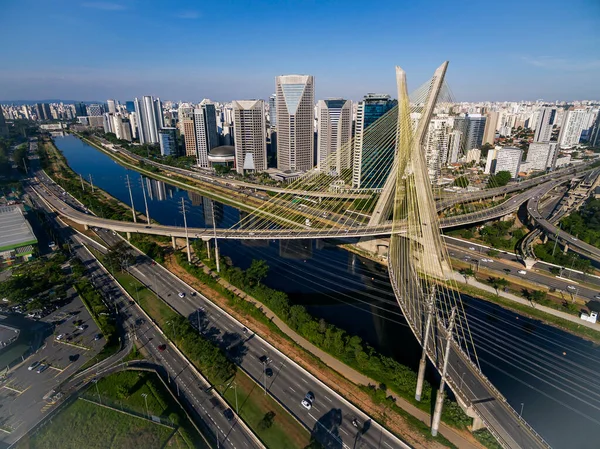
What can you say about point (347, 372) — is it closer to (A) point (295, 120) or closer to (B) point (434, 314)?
(B) point (434, 314)

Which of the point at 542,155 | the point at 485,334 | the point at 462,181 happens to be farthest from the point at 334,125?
the point at 485,334

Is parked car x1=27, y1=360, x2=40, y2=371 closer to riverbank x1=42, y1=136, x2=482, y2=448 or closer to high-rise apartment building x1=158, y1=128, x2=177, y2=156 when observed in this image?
riverbank x1=42, y1=136, x2=482, y2=448

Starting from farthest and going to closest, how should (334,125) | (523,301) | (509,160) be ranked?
(334,125) → (509,160) → (523,301)

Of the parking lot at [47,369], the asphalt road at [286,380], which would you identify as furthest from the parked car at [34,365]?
the asphalt road at [286,380]

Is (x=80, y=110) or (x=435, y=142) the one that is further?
(x=80, y=110)

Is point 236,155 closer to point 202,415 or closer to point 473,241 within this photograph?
point 473,241

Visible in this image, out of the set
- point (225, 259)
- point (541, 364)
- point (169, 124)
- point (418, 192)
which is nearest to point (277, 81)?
point (225, 259)
